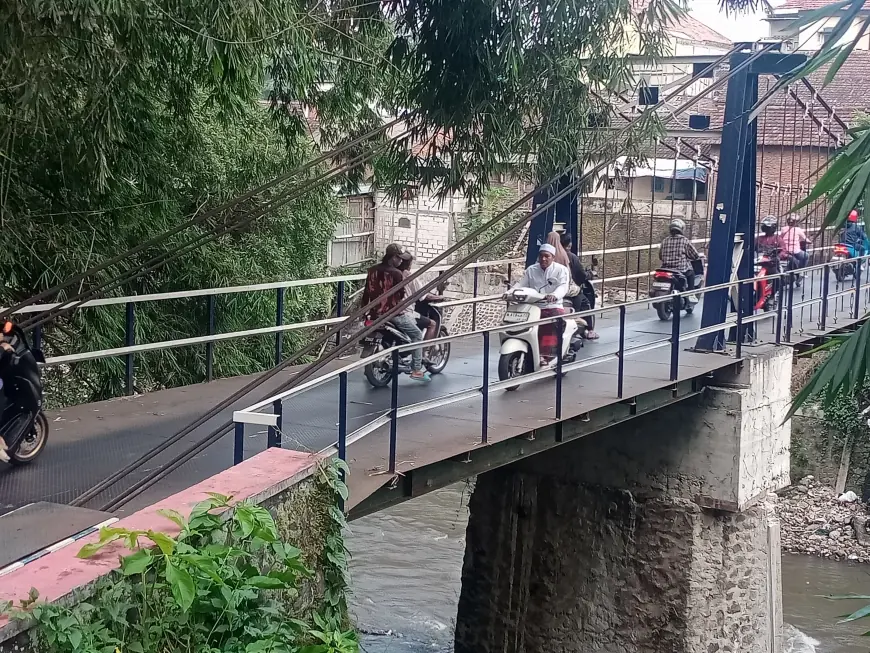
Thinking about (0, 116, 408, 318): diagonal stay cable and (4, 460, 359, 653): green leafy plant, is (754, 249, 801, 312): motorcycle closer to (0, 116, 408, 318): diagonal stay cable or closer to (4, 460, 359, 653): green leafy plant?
(0, 116, 408, 318): diagonal stay cable

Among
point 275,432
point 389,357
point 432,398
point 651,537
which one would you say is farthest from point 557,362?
point 651,537

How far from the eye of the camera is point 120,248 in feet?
35.8

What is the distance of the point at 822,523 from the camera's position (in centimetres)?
1983

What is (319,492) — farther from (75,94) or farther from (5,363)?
(75,94)

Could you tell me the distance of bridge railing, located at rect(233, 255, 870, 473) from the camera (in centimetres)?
568

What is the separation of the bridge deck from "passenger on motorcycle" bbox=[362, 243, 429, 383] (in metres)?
0.25

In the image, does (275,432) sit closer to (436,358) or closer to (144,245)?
(144,245)

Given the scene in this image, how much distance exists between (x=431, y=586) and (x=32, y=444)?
9.31 metres

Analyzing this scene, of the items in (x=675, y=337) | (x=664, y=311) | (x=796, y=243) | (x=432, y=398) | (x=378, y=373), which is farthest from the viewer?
(x=796, y=243)

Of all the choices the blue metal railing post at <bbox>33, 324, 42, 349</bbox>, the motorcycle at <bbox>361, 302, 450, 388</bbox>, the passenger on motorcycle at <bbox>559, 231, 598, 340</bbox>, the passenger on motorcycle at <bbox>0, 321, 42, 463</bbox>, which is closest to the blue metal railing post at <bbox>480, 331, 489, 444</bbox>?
the motorcycle at <bbox>361, 302, 450, 388</bbox>

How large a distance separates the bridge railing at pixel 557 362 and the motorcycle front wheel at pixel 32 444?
1315 mm

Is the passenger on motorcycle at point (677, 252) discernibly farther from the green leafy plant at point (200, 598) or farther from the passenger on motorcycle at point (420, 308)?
the green leafy plant at point (200, 598)

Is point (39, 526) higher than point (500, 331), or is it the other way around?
point (500, 331)

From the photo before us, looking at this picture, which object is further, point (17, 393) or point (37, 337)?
point (37, 337)
